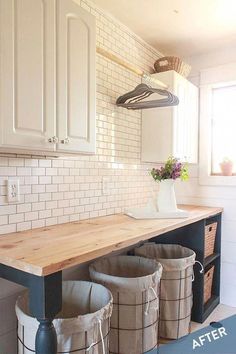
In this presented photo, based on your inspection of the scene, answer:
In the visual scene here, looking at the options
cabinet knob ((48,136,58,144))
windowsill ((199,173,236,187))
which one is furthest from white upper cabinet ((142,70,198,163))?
cabinet knob ((48,136,58,144))

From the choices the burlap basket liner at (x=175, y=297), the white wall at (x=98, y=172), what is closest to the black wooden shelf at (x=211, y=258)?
the burlap basket liner at (x=175, y=297)

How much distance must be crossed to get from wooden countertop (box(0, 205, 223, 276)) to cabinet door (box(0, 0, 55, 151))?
45cm

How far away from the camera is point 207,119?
2.95 metres

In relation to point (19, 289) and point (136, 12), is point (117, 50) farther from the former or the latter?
point (19, 289)

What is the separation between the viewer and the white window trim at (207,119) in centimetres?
284

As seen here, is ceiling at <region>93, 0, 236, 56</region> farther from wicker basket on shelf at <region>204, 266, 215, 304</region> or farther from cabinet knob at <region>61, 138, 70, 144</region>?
wicker basket on shelf at <region>204, 266, 215, 304</region>

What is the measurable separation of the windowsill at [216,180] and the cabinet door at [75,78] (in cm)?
162

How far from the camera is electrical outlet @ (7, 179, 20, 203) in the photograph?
1.58 metres

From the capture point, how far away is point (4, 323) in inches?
61.0

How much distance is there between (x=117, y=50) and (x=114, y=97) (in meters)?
0.39

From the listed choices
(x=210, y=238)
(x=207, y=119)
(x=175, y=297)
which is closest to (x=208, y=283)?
(x=210, y=238)

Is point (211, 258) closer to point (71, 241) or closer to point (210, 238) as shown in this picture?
point (210, 238)

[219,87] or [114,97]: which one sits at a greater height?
[219,87]

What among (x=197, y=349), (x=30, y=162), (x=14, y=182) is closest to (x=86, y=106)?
(x=30, y=162)
